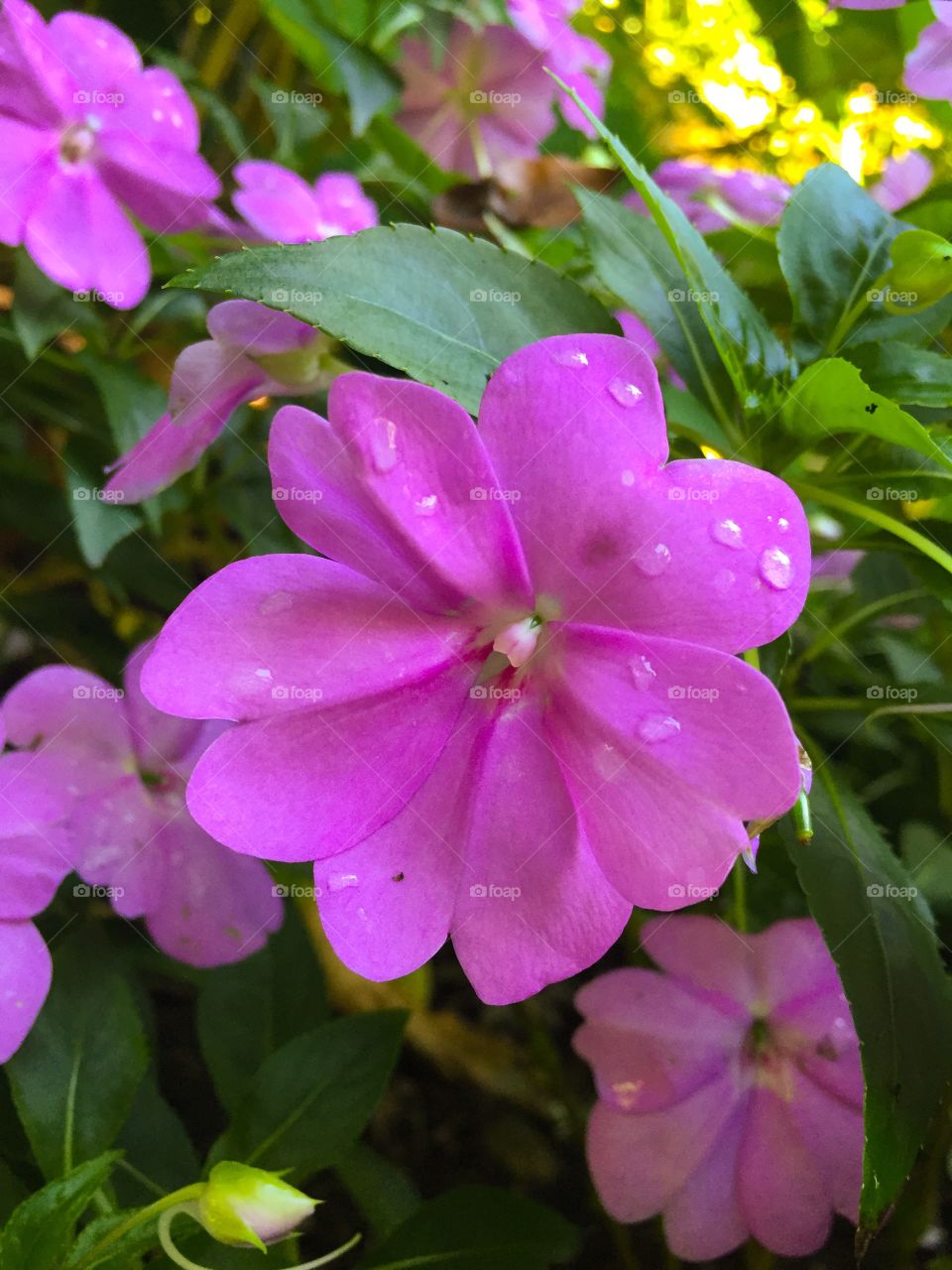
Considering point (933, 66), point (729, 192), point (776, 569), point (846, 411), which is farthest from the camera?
point (729, 192)

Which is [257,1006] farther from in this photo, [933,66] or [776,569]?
[933,66]

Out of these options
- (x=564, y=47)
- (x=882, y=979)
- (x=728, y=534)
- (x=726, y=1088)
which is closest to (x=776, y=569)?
(x=728, y=534)

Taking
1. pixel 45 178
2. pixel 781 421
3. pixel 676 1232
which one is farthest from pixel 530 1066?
pixel 45 178

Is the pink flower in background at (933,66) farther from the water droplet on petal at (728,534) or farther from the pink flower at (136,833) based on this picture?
the pink flower at (136,833)

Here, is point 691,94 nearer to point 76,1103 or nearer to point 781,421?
point 781,421

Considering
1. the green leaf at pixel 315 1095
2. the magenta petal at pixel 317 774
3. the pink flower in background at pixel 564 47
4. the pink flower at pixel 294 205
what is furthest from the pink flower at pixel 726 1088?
the pink flower in background at pixel 564 47

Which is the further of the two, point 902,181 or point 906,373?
point 902,181
